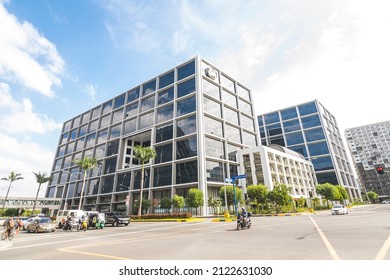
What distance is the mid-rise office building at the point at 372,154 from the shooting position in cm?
11881

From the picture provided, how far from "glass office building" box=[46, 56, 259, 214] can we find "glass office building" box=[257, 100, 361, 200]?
90.2 feet

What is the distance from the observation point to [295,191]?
59.7 m

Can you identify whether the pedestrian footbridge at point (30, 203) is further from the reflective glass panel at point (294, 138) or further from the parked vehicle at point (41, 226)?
the reflective glass panel at point (294, 138)

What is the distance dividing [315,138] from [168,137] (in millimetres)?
59086

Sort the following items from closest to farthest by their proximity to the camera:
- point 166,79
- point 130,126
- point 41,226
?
1. point 41,226
2. point 166,79
3. point 130,126

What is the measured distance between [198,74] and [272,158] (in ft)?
96.9

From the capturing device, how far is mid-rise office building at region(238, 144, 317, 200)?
5191 centimetres

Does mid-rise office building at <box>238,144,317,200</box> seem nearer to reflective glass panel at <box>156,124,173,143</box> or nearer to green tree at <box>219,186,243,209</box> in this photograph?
green tree at <box>219,186,243,209</box>

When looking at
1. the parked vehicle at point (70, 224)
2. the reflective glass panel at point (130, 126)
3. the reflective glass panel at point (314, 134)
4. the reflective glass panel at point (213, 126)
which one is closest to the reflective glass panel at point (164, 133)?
the reflective glass panel at point (213, 126)

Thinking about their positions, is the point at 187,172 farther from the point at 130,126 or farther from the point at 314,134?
the point at 314,134

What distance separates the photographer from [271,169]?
54344 millimetres

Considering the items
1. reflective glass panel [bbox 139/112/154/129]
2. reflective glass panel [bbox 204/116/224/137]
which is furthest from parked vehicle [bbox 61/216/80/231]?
reflective glass panel [bbox 139/112/154/129]

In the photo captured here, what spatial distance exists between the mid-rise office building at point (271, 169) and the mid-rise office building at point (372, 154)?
86931mm

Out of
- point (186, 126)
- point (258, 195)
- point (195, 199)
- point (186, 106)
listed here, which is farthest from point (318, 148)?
point (195, 199)
